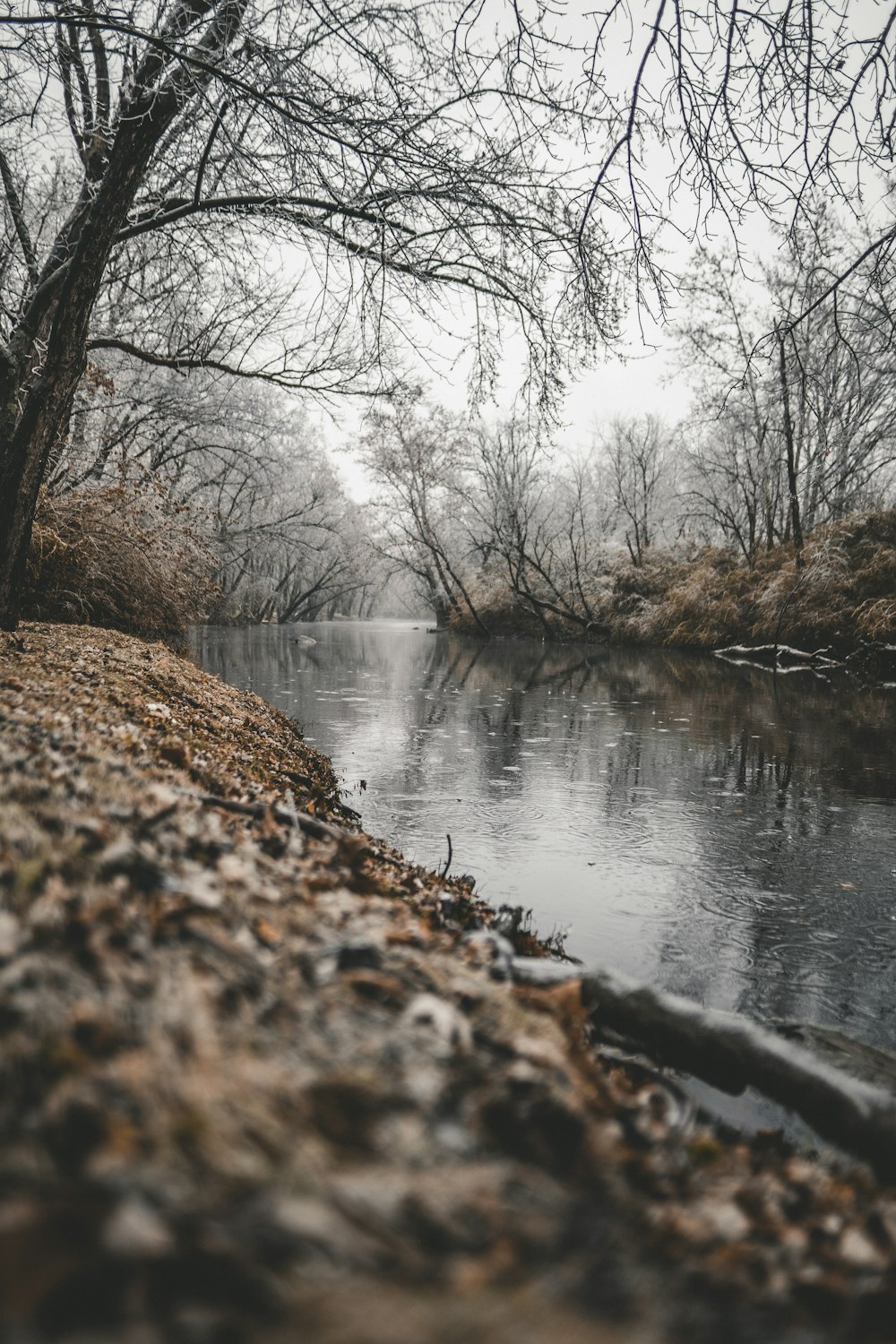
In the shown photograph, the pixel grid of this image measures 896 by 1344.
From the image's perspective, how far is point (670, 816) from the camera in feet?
19.5

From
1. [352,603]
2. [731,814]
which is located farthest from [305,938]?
[352,603]

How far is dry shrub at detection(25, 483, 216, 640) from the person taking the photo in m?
10.0

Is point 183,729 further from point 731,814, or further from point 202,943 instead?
point 731,814

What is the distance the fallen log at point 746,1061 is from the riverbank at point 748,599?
15932 millimetres

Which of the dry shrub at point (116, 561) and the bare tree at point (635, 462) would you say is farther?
the bare tree at point (635, 462)

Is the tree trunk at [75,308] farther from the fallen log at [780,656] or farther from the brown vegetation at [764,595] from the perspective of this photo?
the fallen log at [780,656]

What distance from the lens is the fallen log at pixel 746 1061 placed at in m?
2.09

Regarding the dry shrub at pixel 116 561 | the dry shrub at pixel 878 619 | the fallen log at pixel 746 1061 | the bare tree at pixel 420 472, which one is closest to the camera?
the fallen log at pixel 746 1061

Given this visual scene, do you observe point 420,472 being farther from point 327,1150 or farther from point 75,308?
point 327,1150

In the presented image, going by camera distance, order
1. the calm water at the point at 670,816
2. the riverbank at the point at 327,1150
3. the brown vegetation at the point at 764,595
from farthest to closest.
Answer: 1. the brown vegetation at the point at 764,595
2. the calm water at the point at 670,816
3. the riverbank at the point at 327,1150

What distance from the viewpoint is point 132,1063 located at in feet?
3.86

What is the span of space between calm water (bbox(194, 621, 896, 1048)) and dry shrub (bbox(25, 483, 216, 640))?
7.05ft

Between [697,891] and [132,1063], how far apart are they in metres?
3.99

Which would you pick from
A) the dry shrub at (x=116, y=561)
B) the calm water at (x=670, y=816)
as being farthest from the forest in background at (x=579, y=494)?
the calm water at (x=670, y=816)
